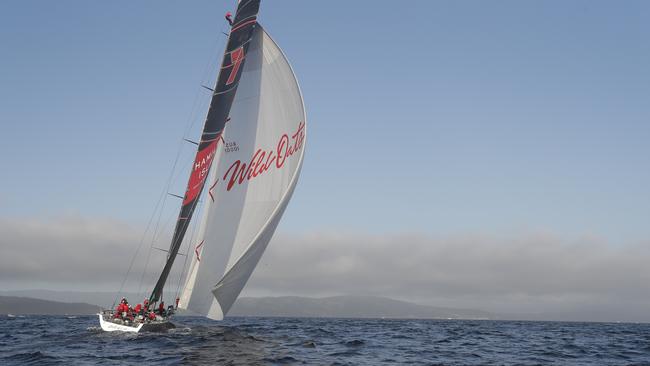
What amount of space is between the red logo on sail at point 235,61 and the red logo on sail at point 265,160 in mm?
4540

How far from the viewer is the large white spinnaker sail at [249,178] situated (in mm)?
28578

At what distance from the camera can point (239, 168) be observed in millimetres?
31391

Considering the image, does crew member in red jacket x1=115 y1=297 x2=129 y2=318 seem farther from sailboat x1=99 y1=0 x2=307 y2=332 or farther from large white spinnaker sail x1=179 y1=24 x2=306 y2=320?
large white spinnaker sail x1=179 y1=24 x2=306 y2=320

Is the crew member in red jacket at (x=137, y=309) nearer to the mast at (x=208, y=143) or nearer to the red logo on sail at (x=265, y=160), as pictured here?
the mast at (x=208, y=143)

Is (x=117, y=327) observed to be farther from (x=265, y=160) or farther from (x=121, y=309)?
(x=265, y=160)

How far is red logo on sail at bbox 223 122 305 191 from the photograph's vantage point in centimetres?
2998

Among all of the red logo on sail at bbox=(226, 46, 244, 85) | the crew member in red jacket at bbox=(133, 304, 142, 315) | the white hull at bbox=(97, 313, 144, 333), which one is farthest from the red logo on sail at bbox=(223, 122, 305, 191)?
the white hull at bbox=(97, 313, 144, 333)

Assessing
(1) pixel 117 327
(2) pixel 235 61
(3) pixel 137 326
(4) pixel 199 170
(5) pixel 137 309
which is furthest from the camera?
(2) pixel 235 61

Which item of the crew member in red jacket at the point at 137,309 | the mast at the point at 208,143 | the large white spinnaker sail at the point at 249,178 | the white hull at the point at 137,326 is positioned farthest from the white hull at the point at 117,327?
the large white spinnaker sail at the point at 249,178

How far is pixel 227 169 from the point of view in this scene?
104 feet

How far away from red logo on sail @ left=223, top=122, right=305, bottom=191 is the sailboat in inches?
2.3

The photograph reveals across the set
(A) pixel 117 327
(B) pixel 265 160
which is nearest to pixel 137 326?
(A) pixel 117 327

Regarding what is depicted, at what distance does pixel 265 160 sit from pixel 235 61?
6331mm

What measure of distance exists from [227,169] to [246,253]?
246 inches
